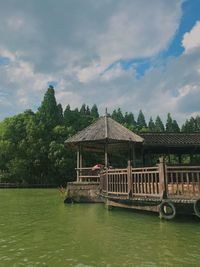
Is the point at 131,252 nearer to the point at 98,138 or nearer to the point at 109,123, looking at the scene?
the point at 98,138

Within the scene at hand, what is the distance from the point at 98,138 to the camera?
1931 cm

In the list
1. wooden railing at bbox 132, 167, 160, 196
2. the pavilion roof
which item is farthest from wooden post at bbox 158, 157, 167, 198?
the pavilion roof

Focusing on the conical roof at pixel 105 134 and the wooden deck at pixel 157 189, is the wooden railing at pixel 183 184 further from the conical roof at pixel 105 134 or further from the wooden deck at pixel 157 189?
the conical roof at pixel 105 134

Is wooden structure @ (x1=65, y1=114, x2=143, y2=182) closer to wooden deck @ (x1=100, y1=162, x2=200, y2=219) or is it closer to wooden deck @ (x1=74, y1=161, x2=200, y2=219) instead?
wooden deck @ (x1=74, y1=161, x2=200, y2=219)

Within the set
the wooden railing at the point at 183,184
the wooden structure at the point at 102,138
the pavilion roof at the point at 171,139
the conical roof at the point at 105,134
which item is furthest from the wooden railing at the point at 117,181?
the pavilion roof at the point at 171,139

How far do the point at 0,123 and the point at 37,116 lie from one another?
641 cm

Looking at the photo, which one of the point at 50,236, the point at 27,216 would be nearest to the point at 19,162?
the point at 27,216

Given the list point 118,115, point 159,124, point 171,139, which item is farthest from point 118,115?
point 171,139

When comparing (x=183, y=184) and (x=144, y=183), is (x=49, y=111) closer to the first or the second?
(x=144, y=183)

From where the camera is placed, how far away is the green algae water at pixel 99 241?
6.95 meters

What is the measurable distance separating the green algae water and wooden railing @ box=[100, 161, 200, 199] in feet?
3.07

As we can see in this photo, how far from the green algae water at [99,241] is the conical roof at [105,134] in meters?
7.15

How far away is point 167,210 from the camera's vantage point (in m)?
12.0

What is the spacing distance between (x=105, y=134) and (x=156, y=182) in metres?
7.76
